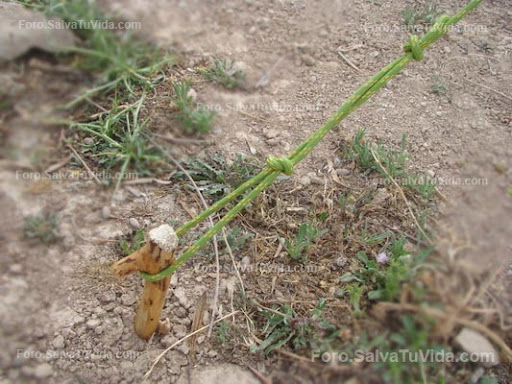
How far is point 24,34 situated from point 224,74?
3.13 ft

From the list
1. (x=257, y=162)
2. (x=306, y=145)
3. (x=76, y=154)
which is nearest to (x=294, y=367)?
(x=306, y=145)

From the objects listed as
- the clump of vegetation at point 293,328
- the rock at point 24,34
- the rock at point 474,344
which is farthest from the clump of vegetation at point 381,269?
the rock at point 24,34

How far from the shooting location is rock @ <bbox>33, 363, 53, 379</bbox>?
5.99 ft

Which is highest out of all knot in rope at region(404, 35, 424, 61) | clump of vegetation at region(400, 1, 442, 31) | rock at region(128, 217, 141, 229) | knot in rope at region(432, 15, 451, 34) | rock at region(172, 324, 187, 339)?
knot in rope at region(432, 15, 451, 34)

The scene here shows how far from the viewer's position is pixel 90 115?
8.34 feet

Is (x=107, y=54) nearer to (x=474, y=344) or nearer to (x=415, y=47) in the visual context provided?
(x=415, y=47)

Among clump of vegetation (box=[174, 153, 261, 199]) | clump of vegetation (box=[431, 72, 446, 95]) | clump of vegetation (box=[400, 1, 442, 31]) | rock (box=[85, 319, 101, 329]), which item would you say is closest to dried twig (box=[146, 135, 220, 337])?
clump of vegetation (box=[174, 153, 261, 199])

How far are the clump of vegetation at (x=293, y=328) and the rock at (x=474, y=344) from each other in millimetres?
467

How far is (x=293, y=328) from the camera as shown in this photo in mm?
2000

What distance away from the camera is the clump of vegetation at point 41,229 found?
2115mm

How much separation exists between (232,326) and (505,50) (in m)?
2.22

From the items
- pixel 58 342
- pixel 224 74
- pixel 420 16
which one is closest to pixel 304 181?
pixel 224 74

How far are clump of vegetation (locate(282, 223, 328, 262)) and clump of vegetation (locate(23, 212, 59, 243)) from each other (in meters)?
0.91

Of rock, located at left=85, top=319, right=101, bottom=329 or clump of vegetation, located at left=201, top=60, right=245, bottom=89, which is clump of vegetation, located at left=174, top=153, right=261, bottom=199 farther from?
rock, located at left=85, top=319, right=101, bottom=329
